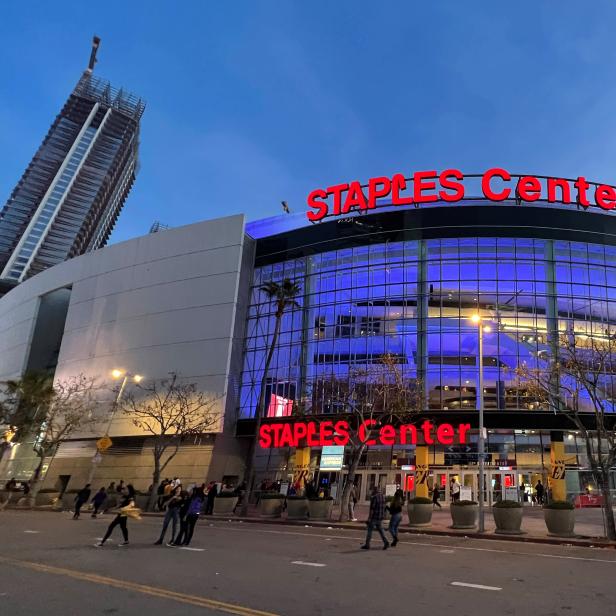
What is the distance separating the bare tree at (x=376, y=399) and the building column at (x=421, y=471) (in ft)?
9.83

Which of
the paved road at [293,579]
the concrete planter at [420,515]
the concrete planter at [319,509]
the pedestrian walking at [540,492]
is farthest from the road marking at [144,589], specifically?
the pedestrian walking at [540,492]

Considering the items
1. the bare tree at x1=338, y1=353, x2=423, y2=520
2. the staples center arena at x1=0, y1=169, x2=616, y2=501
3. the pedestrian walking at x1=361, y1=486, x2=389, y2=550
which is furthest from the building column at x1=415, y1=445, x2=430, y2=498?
the pedestrian walking at x1=361, y1=486, x2=389, y2=550

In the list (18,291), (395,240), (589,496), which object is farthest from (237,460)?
(18,291)

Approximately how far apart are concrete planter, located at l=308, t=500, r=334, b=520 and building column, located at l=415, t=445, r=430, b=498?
13.2 metres

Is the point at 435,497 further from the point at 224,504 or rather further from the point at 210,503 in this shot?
the point at 210,503

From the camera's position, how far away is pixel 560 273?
44625 millimetres

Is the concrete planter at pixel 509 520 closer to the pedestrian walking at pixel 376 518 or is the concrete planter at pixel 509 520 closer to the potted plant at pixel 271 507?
the pedestrian walking at pixel 376 518

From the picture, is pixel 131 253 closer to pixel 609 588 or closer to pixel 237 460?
pixel 237 460

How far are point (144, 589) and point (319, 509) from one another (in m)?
21.2

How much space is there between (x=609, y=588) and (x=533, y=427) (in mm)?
31160

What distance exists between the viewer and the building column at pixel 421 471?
40.6 meters

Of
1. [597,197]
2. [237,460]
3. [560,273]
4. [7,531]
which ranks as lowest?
[7,531]

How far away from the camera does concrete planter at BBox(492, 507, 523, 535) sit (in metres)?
22.7

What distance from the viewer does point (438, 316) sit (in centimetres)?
4406
